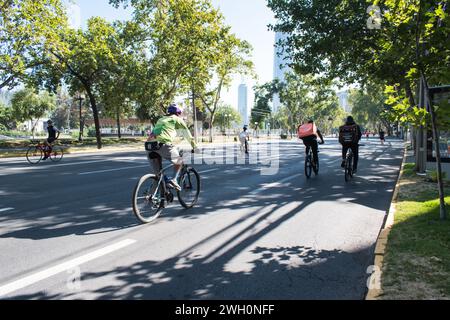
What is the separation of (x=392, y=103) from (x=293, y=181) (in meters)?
5.54

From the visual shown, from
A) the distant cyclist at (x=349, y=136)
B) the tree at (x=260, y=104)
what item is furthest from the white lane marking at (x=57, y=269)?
the tree at (x=260, y=104)

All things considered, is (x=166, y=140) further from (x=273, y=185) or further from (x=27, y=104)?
(x=27, y=104)

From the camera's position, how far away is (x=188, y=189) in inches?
294

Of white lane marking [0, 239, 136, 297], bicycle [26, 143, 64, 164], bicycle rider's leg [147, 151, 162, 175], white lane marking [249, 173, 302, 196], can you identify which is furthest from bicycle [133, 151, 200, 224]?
bicycle [26, 143, 64, 164]

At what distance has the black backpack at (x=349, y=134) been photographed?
11.5 meters

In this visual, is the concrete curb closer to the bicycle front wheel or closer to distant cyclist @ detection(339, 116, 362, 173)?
distant cyclist @ detection(339, 116, 362, 173)

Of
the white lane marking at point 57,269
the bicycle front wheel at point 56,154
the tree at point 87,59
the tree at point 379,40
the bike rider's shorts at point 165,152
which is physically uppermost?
the tree at point 87,59

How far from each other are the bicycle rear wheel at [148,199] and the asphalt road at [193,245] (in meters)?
0.23

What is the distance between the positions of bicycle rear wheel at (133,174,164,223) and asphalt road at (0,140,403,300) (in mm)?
229

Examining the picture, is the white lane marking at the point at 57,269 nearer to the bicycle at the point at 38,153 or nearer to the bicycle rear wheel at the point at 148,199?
the bicycle rear wheel at the point at 148,199

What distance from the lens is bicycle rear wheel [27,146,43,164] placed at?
17.5 metres

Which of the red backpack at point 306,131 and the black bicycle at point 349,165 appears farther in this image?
the red backpack at point 306,131
